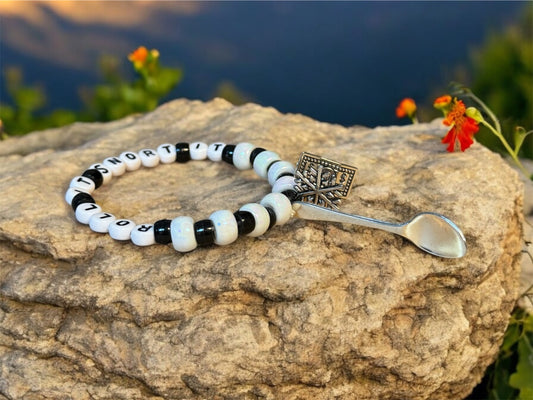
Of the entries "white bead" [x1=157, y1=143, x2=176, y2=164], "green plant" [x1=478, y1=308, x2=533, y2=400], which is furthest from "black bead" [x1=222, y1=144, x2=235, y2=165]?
"green plant" [x1=478, y1=308, x2=533, y2=400]

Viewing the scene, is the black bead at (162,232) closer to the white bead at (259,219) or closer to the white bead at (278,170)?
the white bead at (259,219)

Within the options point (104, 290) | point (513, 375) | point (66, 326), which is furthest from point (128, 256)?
point (513, 375)

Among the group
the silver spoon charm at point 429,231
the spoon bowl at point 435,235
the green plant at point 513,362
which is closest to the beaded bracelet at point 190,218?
the silver spoon charm at point 429,231

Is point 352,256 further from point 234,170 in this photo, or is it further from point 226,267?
point 234,170

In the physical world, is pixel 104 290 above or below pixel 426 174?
below

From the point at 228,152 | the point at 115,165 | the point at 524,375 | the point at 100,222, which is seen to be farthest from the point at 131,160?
the point at 524,375

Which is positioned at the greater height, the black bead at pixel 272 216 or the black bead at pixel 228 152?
the black bead at pixel 228 152

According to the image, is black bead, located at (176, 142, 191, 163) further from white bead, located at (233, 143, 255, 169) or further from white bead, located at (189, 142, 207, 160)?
white bead, located at (233, 143, 255, 169)
